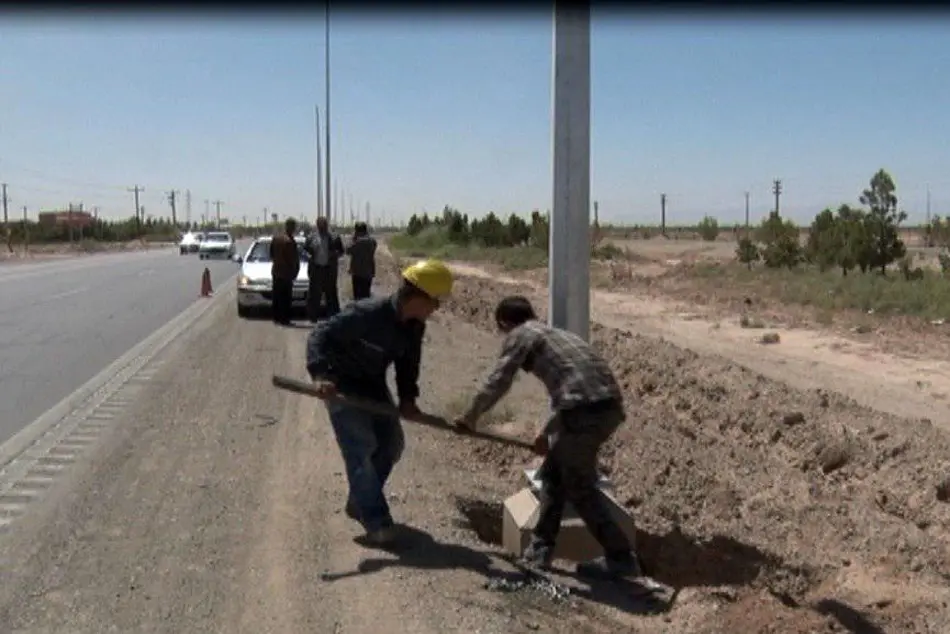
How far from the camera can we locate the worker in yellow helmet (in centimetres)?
542

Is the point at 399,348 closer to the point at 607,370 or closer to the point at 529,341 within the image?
the point at 529,341

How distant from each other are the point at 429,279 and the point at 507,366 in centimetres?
60

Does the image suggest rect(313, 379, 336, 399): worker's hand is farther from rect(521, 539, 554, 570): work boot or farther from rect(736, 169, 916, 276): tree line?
rect(736, 169, 916, 276): tree line

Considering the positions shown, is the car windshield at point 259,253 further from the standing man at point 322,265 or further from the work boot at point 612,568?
the work boot at point 612,568

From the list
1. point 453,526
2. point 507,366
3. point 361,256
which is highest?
point 361,256

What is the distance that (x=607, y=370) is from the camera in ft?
17.3

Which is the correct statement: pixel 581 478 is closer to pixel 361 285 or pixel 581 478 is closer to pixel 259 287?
pixel 361 285

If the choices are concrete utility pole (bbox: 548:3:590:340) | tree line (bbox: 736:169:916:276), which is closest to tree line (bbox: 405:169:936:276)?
tree line (bbox: 736:169:916:276)

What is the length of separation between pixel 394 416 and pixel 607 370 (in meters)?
1.22

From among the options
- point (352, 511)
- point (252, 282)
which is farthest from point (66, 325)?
point (352, 511)

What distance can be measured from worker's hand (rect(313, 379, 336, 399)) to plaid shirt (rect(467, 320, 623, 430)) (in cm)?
79

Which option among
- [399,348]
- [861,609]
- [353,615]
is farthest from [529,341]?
[861,609]

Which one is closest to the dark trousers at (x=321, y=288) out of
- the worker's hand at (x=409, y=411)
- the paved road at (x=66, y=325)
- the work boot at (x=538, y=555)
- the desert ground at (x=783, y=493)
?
the paved road at (x=66, y=325)

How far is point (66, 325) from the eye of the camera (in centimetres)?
1870
